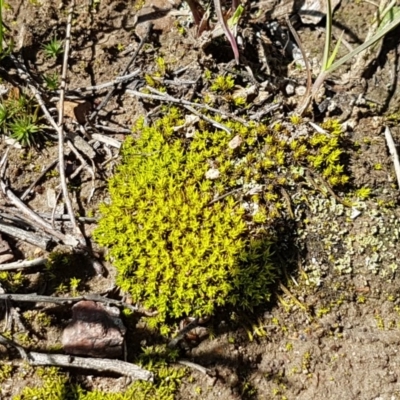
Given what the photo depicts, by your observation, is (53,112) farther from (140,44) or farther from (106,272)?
(106,272)

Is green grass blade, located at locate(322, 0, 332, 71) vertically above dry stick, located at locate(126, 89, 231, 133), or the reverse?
green grass blade, located at locate(322, 0, 332, 71)

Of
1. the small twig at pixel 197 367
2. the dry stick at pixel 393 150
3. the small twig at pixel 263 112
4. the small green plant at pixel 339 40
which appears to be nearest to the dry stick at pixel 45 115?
the small twig at pixel 197 367

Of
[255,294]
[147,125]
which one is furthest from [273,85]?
[255,294]

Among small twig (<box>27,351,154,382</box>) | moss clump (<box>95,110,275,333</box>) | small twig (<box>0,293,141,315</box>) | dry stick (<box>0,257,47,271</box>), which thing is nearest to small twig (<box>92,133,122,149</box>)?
moss clump (<box>95,110,275,333</box>)

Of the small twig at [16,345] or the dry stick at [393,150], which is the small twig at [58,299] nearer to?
the small twig at [16,345]

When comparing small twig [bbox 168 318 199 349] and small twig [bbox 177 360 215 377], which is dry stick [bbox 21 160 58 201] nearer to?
small twig [bbox 168 318 199 349]

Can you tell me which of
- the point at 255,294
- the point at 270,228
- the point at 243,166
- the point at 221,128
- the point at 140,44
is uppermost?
the point at 140,44
